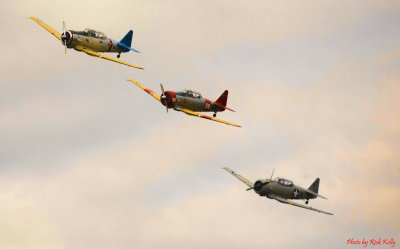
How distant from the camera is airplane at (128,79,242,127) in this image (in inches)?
4190

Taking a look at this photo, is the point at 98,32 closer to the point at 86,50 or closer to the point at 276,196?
the point at 86,50

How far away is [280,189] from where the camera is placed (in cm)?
10625

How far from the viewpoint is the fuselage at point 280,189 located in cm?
10512

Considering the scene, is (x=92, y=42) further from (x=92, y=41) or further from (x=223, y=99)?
(x=223, y=99)

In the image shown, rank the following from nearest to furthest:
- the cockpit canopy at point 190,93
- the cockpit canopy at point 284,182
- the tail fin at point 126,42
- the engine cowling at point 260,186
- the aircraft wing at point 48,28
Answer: the engine cowling at point 260,186
the cockpit canopy at point 284,182
the cockpit canopy at point 190,93
the aircraft wing at point 48,28
the tail fin at point 126,42

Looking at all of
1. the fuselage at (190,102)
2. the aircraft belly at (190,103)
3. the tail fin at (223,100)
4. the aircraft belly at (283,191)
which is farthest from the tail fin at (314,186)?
the aircraft belly at (190,103)

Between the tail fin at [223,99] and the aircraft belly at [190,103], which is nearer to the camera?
the aircraft belly at [190,103]

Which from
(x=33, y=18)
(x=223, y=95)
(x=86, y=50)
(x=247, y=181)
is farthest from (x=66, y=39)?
(x=247, y=181)

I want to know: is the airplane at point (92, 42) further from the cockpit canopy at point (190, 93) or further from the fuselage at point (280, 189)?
the fuselage at point (280, 189)

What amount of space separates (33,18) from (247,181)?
3250cm

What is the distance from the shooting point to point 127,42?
113 metres

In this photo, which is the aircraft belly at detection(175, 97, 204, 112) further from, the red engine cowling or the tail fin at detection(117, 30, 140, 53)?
the tail fin at detection(117, 30, 140, 53)

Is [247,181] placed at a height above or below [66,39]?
below

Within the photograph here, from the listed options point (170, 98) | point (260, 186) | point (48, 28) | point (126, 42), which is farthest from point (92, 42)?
point (260, 186)
